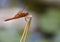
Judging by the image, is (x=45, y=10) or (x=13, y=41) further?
(x=45, y=10)

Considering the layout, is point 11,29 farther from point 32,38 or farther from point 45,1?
point 45,1

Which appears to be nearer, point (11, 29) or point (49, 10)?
point (11, 29)

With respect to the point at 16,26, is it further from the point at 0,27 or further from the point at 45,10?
the point at 45,10

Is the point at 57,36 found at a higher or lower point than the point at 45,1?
lower

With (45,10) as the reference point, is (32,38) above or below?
below

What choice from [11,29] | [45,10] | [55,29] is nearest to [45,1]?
[45,10]

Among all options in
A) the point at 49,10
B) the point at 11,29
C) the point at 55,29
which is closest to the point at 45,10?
the point at 49,10
